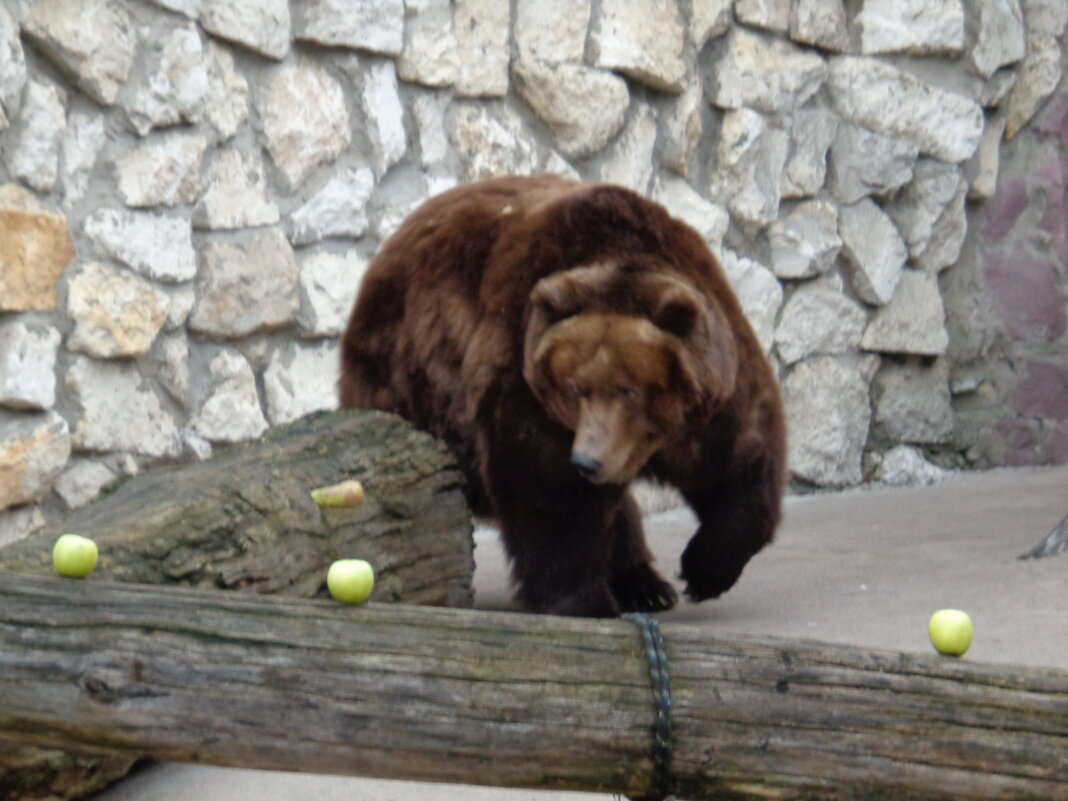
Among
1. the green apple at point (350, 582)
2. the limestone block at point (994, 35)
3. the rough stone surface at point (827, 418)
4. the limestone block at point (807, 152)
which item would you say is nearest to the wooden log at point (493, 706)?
the green apple at point (350, 582)

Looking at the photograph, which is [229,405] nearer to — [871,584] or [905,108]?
[871,584]

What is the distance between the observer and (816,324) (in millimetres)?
6254

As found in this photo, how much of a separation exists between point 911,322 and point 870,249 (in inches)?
15.7

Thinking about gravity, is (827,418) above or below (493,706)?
below

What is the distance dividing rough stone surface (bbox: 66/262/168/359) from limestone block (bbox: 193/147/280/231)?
33cm

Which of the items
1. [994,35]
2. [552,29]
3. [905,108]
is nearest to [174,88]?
[552,29]

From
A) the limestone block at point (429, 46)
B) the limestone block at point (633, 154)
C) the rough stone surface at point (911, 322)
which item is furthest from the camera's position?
the rough stone surface at point (911, 322)

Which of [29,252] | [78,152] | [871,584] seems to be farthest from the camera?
[78,152]

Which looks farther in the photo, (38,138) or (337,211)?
(337,211)

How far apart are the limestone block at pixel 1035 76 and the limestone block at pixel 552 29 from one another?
7.83 ft

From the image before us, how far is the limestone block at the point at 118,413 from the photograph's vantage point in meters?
4.41

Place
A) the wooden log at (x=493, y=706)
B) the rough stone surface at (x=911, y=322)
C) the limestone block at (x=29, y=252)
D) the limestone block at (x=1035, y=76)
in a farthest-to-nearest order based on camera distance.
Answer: the limestone block at (x=1035, y=76) < the rough stone surface at (x=911, y=322) < the limestone block at (x=29, y=252) < the wooden log at (x=493, y=706)

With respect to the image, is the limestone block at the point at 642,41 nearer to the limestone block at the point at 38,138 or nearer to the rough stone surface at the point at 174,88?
the rough stone surface at the point at 174,88

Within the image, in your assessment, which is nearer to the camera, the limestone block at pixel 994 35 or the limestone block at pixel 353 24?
the limestone block at pixel 353 24
